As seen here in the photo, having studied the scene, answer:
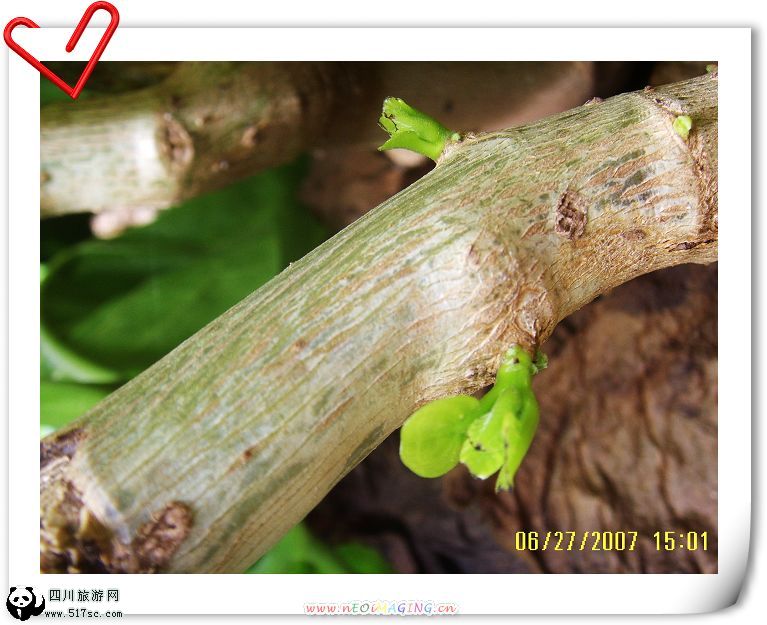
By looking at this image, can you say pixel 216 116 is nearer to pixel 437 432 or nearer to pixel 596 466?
pixel 437 432

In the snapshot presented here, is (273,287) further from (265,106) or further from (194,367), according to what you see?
(265,106)

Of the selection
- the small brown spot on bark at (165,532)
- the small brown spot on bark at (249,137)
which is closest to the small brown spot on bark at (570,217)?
the small brown spot on bark at (165,532)

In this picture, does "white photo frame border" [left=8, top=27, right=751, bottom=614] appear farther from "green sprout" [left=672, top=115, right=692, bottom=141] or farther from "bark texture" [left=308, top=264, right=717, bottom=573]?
"green sprout" [left=672, top=115, right=692, bottom=141]
